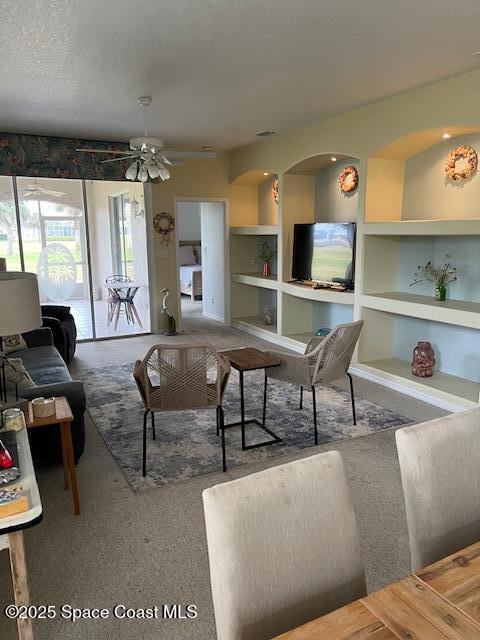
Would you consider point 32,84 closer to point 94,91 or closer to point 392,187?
point 94,91

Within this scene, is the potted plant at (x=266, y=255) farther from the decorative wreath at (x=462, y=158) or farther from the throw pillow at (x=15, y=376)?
the throw pillow at (x=15, y=376)

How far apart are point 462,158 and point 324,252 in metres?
1.92

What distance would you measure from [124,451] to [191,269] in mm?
7647

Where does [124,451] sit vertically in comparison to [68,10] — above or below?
below

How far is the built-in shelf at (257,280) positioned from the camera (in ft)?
22.6

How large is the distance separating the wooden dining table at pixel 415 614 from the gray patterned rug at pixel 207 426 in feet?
6.93

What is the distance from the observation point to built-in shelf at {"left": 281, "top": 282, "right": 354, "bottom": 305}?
5355mm

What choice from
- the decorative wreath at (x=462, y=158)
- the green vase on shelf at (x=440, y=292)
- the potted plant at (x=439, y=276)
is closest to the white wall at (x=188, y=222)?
the potted plant at (x=439, y=276)

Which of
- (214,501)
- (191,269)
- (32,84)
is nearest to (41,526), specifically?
(214,501)

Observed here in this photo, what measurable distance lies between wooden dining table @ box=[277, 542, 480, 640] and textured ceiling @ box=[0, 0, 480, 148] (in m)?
2.87

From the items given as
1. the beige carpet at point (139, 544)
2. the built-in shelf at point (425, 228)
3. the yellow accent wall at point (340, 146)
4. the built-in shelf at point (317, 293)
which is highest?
the yellow accent wall at point (340, 146)

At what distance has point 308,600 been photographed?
3.96ft

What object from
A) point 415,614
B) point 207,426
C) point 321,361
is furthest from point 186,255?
point 415,614

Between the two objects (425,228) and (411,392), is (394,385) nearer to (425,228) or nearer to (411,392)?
(411,392)
